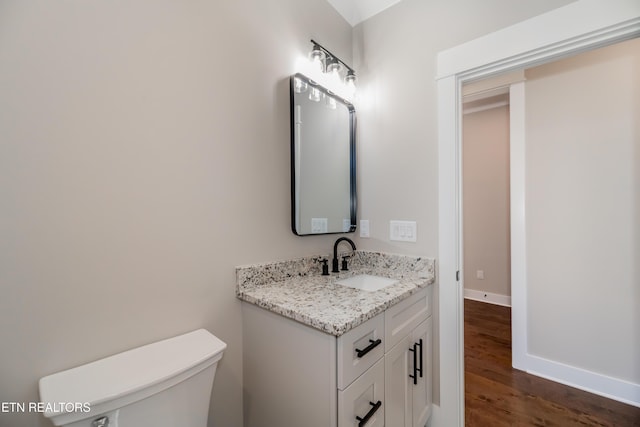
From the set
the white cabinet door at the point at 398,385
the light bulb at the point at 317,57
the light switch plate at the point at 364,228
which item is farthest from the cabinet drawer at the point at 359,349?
the light bulb at the point at 317,57

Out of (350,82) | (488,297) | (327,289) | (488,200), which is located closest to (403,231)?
(327,289)

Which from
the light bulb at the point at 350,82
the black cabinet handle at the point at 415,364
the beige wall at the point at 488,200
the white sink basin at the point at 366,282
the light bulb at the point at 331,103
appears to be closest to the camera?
the black cabinet handle at the point at 415,364

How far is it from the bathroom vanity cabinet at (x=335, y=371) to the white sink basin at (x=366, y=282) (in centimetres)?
18

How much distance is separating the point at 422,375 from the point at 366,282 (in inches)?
21.3

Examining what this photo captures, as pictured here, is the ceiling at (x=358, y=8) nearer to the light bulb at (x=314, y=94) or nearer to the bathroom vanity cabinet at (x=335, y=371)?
the light bulb at (x=314, y=94)

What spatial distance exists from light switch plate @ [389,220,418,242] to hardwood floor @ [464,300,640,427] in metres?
1.15

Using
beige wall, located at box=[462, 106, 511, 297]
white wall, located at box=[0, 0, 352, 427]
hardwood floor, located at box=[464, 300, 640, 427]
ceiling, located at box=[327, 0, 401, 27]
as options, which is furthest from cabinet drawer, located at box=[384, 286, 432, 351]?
beige wall, located at box=[462, 106, 511, 297]

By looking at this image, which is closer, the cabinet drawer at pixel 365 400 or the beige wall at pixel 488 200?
the cabinet drawer at pixel 365 400

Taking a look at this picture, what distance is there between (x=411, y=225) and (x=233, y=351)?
1.16 metres

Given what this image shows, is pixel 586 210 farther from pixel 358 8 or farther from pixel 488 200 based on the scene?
pixel 358 8

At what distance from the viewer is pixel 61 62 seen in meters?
0.76

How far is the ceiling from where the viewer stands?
5.47ft

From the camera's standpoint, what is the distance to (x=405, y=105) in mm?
1578

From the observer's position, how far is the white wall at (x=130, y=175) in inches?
27.6
